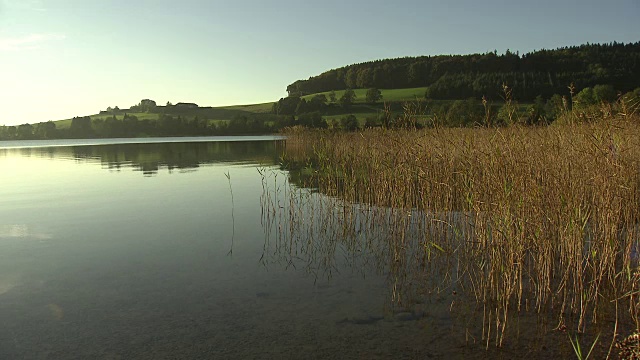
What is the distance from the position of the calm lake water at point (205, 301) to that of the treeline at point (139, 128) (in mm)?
74182

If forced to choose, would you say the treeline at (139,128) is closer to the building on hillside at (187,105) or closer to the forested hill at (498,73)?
the building on hillside at (187,105)

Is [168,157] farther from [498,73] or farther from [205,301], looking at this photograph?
[498,73]

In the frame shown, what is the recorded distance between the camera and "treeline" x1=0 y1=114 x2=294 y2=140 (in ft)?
276

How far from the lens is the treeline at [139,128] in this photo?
276 feet

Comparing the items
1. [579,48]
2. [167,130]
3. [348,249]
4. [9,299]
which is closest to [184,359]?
[9,299]

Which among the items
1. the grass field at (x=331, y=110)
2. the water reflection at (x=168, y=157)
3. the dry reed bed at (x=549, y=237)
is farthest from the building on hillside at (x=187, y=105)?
the dry reed bed at (x=549, y=237)

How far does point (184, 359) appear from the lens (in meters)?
4.29

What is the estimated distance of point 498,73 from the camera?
3349 inches

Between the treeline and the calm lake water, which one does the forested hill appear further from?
the calm lake water

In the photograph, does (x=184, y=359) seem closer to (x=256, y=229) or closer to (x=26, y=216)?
(x=256, y=229)

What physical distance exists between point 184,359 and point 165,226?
630 cm

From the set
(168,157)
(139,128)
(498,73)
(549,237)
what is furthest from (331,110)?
(549,237)

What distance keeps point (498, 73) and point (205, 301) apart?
9067 cm

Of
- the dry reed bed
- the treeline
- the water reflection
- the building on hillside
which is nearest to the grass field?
the building on hillside
